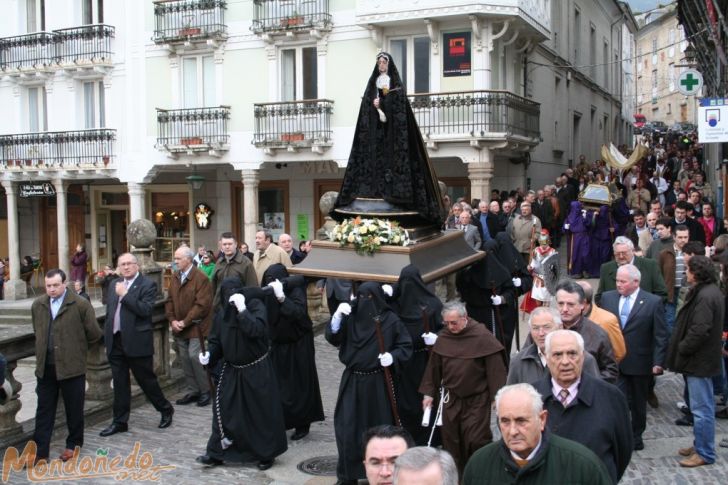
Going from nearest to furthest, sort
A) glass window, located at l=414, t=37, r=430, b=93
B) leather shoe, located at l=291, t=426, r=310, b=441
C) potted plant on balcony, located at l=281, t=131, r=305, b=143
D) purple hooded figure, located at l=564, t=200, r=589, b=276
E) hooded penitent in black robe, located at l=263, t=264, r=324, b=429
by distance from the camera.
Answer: hooded penitent in black robe, located at l=263, t=264, r=324, b=429, leather shoe, located at l=291, t=426, r=310, b=441, purple hooded figure, located at l=564, t=200, r=589, b=276, glass window, located at l=414, t=37, r=430, b=93, potted plant on balcony, located at l=281, t=131, r=305, b=143

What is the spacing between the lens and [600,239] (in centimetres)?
1791

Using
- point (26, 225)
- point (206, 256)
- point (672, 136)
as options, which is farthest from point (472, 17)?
point (672, 136)

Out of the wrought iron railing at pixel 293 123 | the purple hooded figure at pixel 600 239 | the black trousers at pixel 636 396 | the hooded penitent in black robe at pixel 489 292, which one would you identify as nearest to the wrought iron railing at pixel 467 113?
the wrought iron railing at pixel 293 123

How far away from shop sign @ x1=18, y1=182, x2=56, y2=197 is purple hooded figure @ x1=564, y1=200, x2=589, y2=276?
19.3m

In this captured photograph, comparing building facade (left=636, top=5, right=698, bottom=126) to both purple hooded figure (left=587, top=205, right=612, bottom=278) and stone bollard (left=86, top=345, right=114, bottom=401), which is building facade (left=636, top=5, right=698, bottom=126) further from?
stone bollard (left=86, top=345, right=114, bottom=401)

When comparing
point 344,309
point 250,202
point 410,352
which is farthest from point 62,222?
point 410,352

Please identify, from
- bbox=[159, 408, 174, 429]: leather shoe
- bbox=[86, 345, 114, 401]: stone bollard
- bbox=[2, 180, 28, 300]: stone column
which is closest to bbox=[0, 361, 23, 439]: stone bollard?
bbox=[86, 345, 114, 401]: stone bollard

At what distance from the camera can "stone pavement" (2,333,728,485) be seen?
7564 millimetres

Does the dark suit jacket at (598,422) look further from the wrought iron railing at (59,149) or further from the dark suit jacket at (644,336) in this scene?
the wrought iron railing at (59,149)

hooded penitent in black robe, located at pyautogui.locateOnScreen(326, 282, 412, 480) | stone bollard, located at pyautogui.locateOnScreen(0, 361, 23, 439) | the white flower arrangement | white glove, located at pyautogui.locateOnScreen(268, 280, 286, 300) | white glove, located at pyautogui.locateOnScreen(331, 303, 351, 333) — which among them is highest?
the white flower arrangement

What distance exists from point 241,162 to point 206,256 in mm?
11382

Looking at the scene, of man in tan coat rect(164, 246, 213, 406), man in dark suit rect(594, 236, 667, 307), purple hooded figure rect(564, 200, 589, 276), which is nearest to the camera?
man in dark suit rect(594, 236, 667, 307)

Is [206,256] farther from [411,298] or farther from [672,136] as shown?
[672,136]

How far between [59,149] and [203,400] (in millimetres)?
21078
